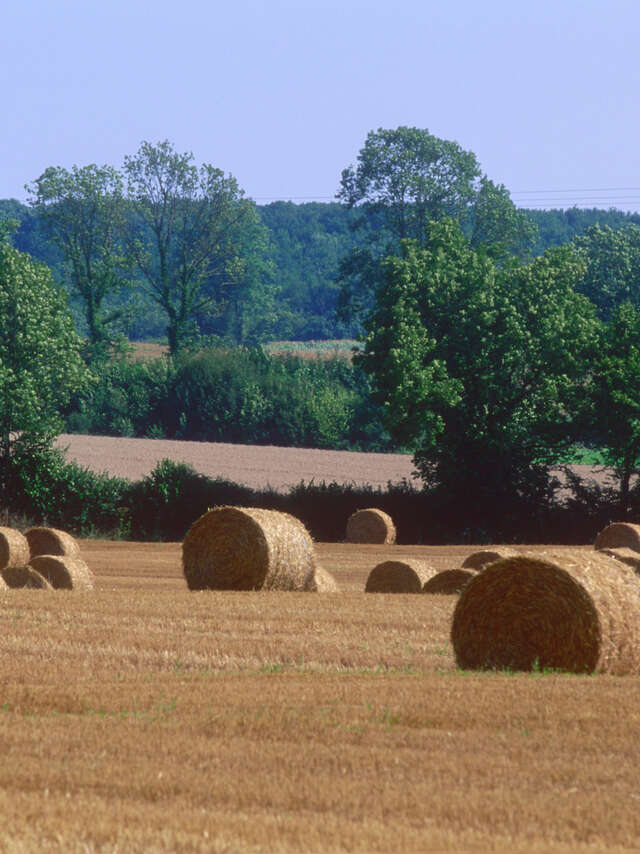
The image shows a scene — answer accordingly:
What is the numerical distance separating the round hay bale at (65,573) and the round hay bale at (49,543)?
18.3 feet

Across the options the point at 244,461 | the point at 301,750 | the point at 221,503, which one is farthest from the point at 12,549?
the point at 244,461

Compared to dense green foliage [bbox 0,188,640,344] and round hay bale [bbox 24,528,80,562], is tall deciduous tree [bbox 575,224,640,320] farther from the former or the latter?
round hay bale [bbox 24,528,80,562]

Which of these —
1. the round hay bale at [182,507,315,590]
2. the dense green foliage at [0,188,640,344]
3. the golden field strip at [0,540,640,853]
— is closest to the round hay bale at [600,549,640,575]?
the round hay bale at [182,507,315,590]

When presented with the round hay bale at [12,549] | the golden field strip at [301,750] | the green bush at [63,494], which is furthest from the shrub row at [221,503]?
the golden field strip at [301,750]

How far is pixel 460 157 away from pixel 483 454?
2830 centimetres

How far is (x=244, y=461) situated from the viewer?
6375cm

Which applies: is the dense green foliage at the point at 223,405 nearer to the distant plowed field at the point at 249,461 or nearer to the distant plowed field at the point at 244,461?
the distant plowed field at the point at 249,461

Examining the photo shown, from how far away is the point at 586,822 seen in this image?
244 inches

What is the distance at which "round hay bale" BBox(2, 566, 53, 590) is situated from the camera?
68.2 feet

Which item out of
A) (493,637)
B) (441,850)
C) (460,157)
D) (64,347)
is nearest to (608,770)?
(441,850)

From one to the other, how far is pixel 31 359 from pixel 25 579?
1068 inches

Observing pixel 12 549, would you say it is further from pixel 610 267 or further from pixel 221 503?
pixel 610 267

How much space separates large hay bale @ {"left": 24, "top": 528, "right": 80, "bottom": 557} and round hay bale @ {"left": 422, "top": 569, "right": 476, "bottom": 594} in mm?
9529

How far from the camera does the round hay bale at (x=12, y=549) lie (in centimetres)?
2570
